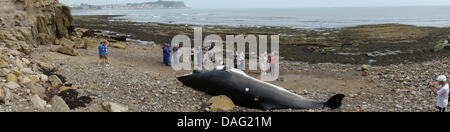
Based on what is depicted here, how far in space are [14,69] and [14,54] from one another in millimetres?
2894

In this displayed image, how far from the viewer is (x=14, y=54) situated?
13.0 m

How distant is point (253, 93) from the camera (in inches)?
418

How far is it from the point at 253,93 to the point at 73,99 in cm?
616

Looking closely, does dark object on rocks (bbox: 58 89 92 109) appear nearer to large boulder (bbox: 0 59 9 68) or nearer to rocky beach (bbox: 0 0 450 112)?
rocky beach (bbox: 0 0 450 112)

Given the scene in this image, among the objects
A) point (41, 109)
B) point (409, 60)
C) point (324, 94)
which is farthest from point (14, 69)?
point (409, 60)

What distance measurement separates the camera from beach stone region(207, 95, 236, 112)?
10.3 m

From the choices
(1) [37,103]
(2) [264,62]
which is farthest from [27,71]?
(2) [264,62]

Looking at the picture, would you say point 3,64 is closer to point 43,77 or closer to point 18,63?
point 18,63

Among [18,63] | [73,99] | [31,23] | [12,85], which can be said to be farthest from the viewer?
[31,23]

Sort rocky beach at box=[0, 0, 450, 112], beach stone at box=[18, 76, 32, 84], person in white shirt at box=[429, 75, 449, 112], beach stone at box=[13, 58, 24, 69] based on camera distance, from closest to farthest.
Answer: person in white shirt at box=[429, 75, 449, 112]
rocky beach at box=[0, 0, 450, 112]
beach stone at box=[18, 76, 32, 84]
beach stone at box=[13, 58, 24, 69]

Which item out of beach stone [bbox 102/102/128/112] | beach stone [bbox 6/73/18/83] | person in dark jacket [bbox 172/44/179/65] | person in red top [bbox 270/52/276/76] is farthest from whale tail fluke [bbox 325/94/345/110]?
person in dark jacket [bbox 172/44/179/65]

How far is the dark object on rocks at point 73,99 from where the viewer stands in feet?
31.9

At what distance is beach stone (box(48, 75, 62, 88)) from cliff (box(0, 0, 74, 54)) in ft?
17.8

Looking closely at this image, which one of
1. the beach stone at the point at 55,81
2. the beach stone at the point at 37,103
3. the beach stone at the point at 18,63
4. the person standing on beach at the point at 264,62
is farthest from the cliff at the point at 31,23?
the person standing on beach at the point at 264,62
